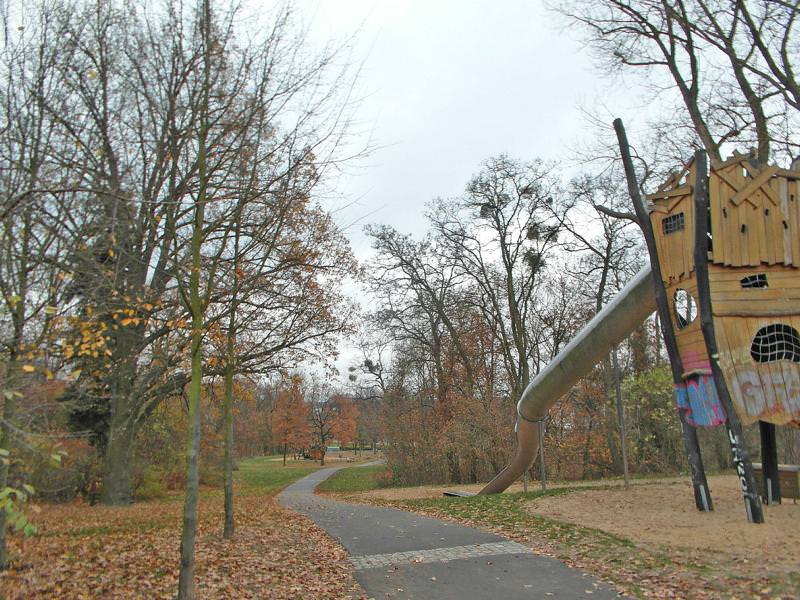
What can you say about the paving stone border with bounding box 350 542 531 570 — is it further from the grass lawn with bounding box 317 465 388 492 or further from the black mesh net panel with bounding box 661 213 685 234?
the grass lawn with bounding box 317 465 388 492

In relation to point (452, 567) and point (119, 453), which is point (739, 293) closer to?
point (452, 567)

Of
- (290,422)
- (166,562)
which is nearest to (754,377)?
(166,562)

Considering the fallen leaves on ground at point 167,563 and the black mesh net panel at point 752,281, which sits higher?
the black mesh net panel at point 752,281

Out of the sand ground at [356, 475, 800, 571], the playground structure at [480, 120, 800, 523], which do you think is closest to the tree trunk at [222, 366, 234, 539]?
the sand ground at [356, 475, 800, 571]

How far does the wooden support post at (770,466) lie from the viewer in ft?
34.1

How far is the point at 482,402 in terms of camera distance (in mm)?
29172

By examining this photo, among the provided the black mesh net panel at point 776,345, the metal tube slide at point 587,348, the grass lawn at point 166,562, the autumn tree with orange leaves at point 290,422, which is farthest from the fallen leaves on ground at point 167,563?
the autumn tree with orange leaves at point 290,422

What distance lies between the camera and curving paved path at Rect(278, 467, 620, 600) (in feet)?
21.2

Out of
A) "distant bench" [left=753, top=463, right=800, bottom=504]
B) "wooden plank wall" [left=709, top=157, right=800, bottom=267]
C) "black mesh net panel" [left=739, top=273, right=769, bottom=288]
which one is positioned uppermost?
"wooden plank wall" [left=709, top=157, right=800, bottom=267]

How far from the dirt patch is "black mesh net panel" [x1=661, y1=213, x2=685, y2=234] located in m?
4.75

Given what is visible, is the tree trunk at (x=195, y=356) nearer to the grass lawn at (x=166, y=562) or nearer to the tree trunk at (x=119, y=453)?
the grass lawn at (x=166, y=562)

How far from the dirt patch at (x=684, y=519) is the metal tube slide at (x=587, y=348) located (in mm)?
2544

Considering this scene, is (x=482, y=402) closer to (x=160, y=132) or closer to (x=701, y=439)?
(x=701, y=439)

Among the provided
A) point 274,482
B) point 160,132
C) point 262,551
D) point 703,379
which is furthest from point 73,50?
point 274,482
